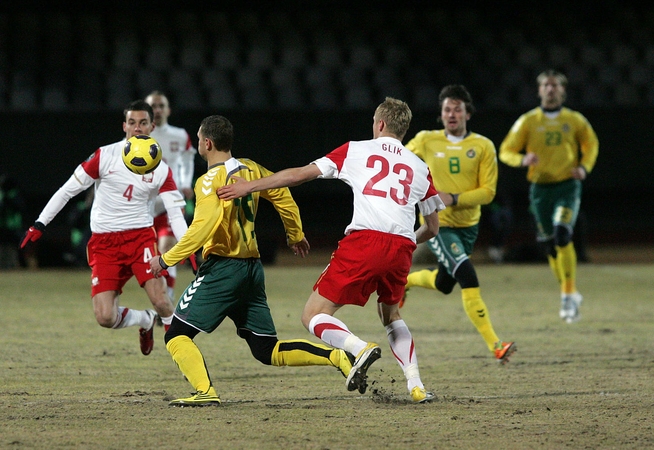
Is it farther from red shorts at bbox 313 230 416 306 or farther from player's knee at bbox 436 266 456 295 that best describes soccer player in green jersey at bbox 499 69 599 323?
red shorts at bbox 313 230 416 306

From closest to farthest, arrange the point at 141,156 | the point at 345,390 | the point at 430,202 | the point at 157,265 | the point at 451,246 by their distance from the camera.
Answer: the point at 157,265 → the point at 430,202 → the point at 345,390 → the point at 141,156 → the point at 451,246

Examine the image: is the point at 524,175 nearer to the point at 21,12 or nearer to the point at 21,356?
the point at 21,12

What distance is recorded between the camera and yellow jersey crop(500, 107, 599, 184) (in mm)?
10969

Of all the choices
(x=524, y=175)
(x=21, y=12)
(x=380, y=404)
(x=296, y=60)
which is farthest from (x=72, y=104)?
(x=380, y=404)

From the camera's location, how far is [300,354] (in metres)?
6.02

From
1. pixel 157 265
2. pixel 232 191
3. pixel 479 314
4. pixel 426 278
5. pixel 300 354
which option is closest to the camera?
pixel 232 191

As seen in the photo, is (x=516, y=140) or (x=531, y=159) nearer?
(x=531, y=159)

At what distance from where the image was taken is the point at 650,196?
19469 millimetres

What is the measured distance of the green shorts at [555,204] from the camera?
10898mm

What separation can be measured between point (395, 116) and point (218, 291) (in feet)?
4.95

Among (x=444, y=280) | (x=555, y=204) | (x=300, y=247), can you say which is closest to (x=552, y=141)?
(x=555, y=204)

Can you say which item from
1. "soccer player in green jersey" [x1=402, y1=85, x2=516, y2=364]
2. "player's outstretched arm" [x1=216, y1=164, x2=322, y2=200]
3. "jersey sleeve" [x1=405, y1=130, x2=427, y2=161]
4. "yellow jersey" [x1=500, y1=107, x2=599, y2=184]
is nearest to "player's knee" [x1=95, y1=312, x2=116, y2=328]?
"player's outstretched arm" [x1=216, y1=164, x2=322, y2=200]

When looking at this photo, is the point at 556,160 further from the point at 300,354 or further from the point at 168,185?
the point at 300,354

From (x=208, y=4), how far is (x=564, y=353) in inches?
562
